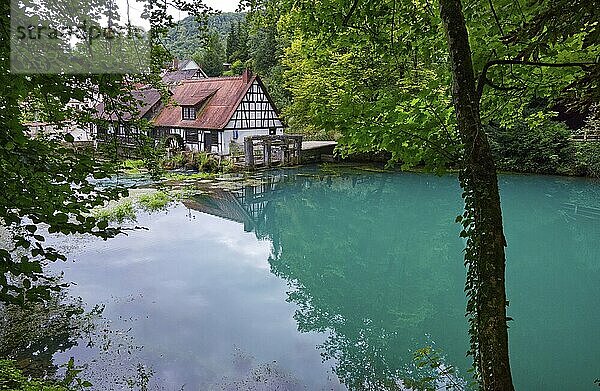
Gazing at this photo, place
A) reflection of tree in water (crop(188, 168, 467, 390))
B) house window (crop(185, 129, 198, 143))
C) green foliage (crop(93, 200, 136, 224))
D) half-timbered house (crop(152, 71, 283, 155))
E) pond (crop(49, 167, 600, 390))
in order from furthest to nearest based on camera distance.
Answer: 1. house window (crop(185, 129, 198, 143))
2. half-timbered house (crop(152, 71, 283, 155))
3. green foliage (crop(93, 200, 136, 224))
4. reflection of tree in water (crop(188, 168, 467, 390))
5. pond (crop(49, 167, 600, 390))

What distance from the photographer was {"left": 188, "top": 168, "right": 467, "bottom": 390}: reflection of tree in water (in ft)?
18.9

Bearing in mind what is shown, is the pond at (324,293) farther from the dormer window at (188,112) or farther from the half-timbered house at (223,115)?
the dormer window at (188,112)

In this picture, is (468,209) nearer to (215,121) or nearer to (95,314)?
(95,314)

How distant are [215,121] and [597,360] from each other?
18.0 metres

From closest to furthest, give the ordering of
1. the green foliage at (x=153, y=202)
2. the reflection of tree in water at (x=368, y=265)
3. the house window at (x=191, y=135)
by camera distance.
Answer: the reflection of tree in water at (x=368, y=265) → the green foliage at (x=153, y=202) → the house window at (x=191, y=135)

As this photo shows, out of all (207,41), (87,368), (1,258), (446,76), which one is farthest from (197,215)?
(1,258)

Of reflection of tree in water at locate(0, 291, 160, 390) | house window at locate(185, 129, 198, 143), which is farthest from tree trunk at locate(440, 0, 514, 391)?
house window at locate(185, 129, 198, 143)

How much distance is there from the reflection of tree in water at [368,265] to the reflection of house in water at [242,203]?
0.09 m

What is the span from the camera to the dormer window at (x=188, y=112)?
22.4 m

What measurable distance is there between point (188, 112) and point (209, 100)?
1.12m

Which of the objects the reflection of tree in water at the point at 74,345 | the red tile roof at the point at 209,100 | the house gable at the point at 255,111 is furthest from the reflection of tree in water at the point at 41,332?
the house gable at the point at 255,111

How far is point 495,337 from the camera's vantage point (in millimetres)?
2127

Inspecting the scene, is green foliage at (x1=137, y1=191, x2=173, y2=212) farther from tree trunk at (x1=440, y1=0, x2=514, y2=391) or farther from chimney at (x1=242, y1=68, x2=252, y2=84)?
tree trunk at (x1=440, y1=0, x2=514, y2=391)

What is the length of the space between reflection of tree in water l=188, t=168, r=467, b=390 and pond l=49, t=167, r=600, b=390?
3cm
